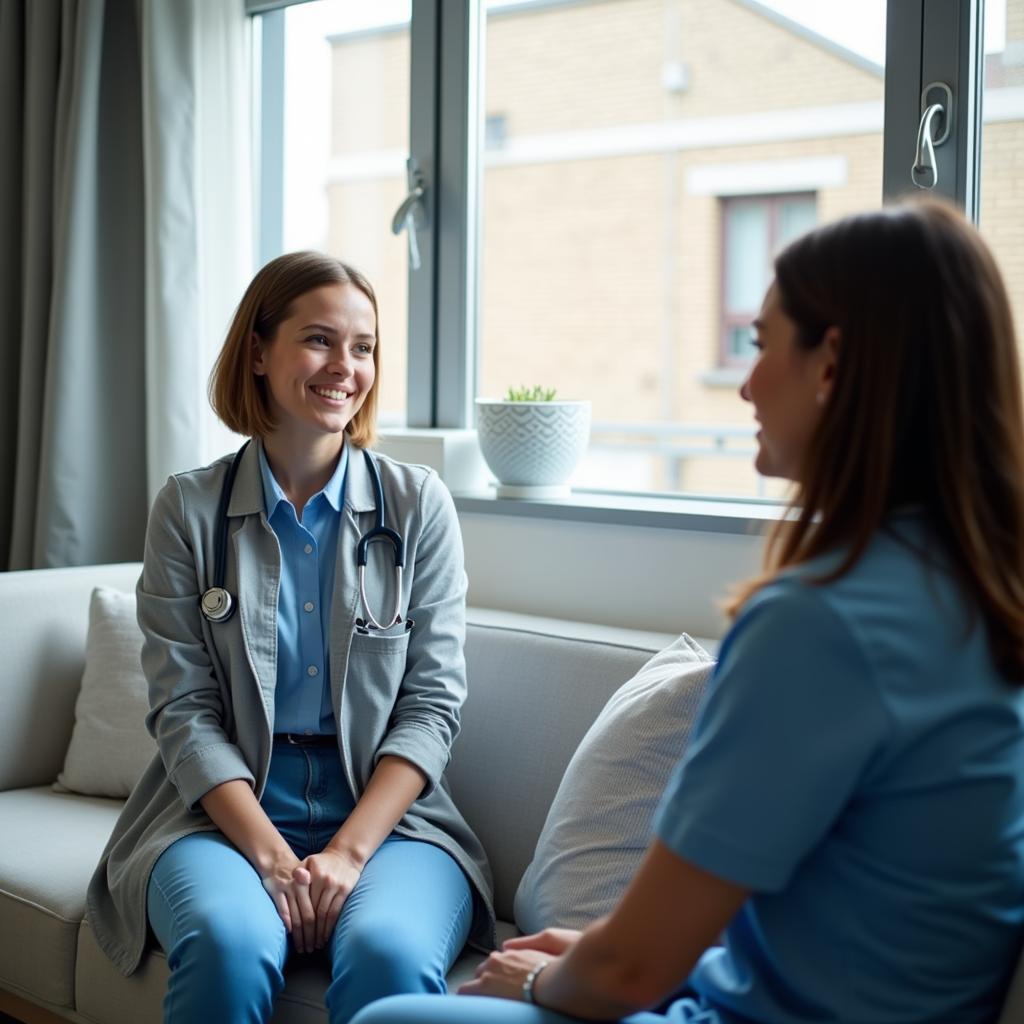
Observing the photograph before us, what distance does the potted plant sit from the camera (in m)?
2.61

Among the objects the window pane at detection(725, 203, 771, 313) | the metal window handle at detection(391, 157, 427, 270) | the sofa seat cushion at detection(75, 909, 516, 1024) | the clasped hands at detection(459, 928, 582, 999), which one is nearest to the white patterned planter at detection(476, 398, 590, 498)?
the metal window handle at detection(391, 157, 427, 270)

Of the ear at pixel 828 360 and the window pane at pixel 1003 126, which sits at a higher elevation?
the window pane at pixel 1003 126

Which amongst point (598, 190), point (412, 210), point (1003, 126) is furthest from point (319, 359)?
point (598, 190)

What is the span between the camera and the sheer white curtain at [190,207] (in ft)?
9.71

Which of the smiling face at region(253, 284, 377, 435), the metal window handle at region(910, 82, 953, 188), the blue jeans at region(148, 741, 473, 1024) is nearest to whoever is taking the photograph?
the blue jeans at region(148, 741, 473, 1024)

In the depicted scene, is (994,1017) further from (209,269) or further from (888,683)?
(209,269)

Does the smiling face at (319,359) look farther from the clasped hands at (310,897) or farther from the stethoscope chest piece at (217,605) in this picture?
the clasped hands at (310,897)

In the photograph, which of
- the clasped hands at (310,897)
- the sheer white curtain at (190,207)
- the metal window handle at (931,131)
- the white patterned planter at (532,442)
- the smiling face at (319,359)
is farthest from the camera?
the sheer white curtain at (190,207)

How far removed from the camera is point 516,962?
1.18m

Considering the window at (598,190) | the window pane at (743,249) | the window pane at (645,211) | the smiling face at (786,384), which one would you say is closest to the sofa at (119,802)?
the window at (598,190)

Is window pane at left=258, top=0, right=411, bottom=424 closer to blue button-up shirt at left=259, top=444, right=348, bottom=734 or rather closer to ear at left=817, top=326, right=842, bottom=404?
blue button-up shirt at left=259, top=444, right=348, bottom=734

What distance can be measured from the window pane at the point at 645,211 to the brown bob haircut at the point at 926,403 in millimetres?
6709

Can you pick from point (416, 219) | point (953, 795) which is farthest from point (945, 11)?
point (953, 795)

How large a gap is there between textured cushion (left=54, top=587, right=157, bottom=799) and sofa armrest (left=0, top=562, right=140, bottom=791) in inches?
2.5
